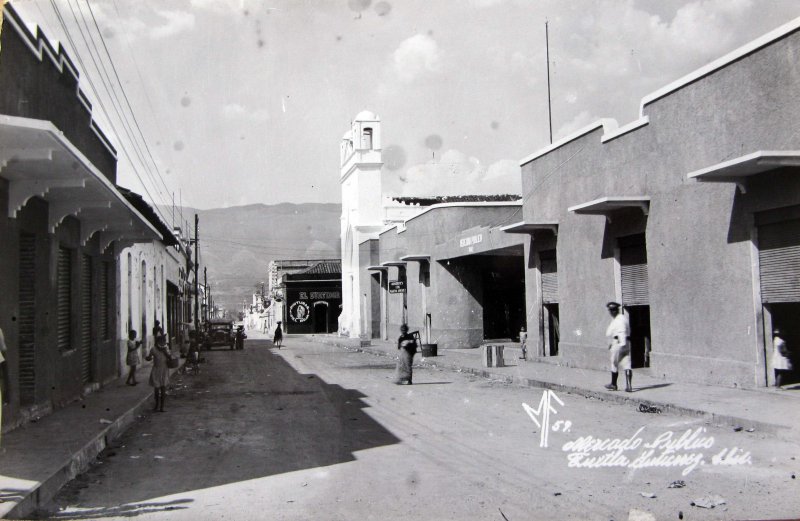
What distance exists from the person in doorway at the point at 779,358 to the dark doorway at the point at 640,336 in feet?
17.7

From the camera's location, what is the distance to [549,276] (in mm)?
22156

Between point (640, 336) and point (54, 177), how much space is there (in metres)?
Result: 13.8

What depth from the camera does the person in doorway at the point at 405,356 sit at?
17.1 meters

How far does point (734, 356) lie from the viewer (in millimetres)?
13453

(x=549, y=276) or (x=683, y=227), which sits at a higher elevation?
(x=683, y=227)

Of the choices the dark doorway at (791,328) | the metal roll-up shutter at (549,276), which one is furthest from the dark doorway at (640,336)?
the dark doorway at (791,328)

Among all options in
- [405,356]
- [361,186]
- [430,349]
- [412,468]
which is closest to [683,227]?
[405,356]

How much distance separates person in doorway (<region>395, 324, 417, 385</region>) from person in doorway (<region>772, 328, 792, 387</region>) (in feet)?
24.5

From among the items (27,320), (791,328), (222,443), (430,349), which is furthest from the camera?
(430,349)

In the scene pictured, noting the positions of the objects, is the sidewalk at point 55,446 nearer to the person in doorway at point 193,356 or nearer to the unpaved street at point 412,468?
the unpaved street at point 412,468

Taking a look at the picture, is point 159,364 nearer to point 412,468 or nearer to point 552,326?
point 412,468

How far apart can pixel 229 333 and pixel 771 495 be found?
38231 millimetres

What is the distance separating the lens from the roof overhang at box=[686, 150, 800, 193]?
11.2m

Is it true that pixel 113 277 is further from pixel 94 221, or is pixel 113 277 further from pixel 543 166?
pixel 543 166
